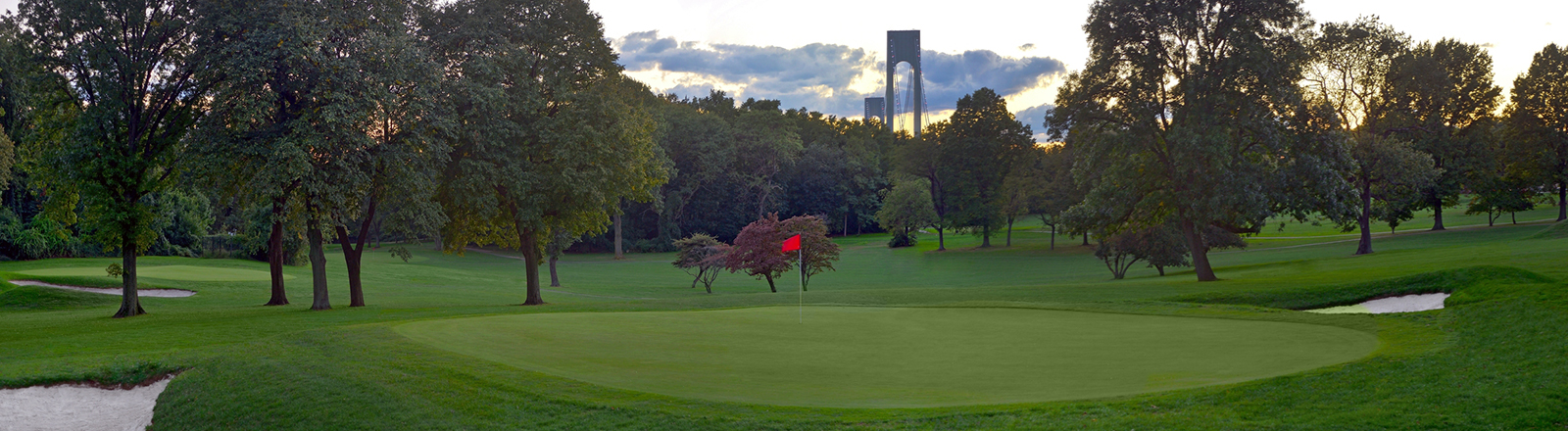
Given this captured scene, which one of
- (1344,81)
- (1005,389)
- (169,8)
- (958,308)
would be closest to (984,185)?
(1344,81)

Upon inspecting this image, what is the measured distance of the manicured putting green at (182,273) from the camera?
104 feet

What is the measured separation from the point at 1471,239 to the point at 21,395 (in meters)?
54.1

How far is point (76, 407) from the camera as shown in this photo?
10.9m

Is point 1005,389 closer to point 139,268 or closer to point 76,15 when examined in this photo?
point 76,15

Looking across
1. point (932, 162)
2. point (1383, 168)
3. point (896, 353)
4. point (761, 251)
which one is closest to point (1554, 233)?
point (1383, 168)

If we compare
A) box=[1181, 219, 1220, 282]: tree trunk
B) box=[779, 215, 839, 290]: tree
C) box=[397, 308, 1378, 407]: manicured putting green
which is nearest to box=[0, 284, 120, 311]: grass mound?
box=[397, 308, 1378, 407]: manicured putting green

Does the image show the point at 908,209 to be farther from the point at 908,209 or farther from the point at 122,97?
the point at 122,97

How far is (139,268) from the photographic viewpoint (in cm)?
3609

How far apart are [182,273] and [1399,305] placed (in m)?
40.9

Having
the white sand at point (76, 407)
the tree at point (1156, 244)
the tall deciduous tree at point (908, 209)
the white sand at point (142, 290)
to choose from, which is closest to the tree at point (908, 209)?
the tall deciduous tree at point (908, 209)

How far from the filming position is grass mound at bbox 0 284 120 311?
23609 mm

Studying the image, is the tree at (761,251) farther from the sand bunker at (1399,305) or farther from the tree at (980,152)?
the tree at (980,152)

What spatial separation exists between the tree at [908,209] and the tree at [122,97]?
55472mm

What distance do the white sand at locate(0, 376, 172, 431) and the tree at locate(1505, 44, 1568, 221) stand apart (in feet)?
194
